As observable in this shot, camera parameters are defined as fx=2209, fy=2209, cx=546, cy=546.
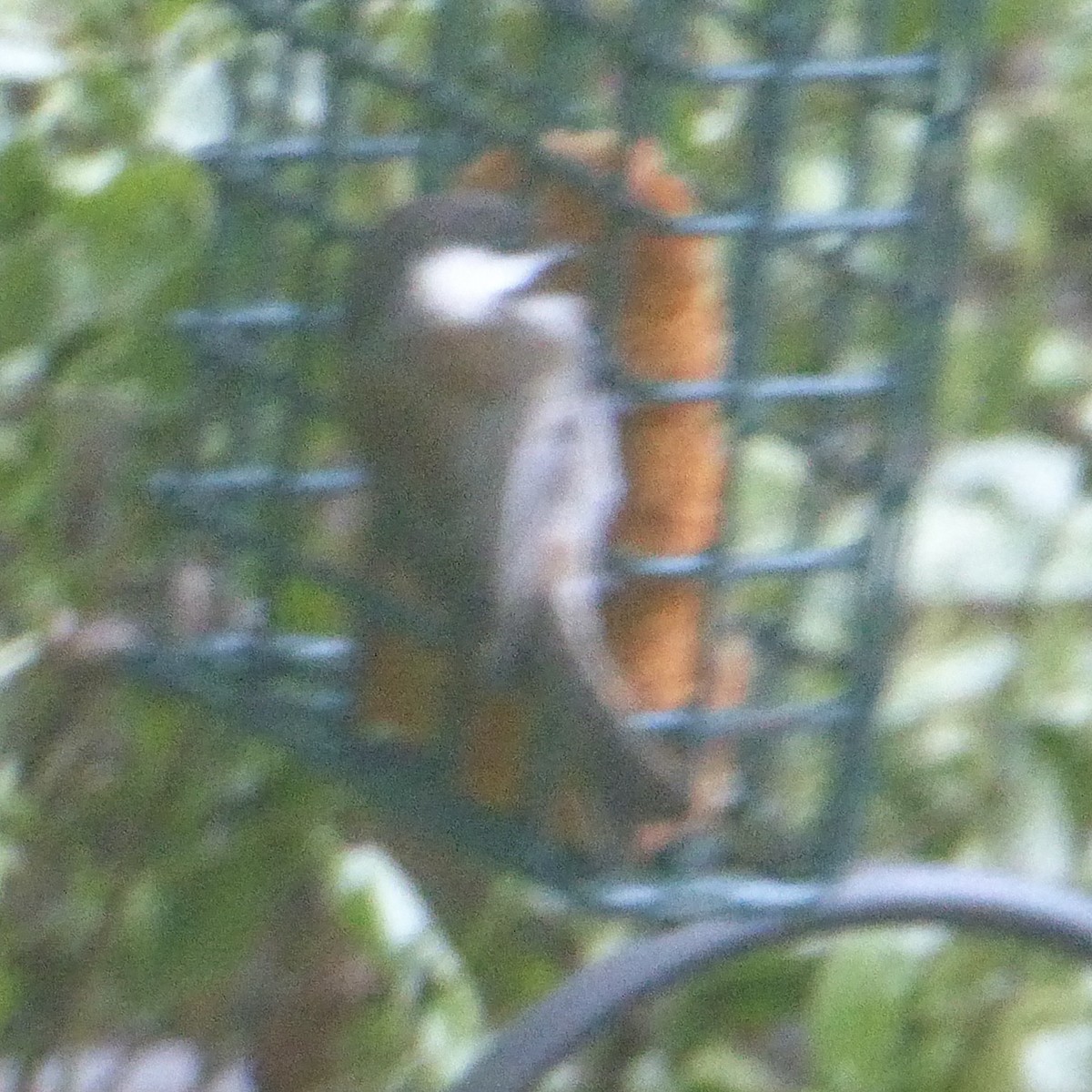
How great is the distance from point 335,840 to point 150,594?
149 mm

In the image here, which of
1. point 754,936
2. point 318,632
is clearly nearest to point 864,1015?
point 754,936

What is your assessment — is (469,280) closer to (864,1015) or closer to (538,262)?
(538,262)

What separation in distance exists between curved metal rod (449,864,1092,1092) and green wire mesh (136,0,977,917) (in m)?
0.04

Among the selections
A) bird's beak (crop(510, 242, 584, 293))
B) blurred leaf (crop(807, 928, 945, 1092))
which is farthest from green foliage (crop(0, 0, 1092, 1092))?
bird's beak (crop(510, 242, 584, 293))

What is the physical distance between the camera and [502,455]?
0.79 meters

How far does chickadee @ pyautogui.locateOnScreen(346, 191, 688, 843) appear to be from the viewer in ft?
2.48

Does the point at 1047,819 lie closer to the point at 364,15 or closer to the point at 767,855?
the point at 767,855

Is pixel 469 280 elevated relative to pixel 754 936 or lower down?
elevated

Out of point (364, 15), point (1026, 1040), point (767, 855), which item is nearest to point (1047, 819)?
point (1026, 1040)

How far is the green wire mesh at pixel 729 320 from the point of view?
0.78m

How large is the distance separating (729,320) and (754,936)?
0.25m

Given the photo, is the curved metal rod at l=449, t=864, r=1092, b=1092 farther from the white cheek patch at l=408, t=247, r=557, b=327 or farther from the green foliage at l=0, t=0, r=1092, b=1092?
the white cheek patch at l=408, t=247, r=557, b=327

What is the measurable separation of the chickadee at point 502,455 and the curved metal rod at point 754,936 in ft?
0.42

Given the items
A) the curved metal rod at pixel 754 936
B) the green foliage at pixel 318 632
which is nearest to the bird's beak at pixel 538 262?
the green foliage at pixel 318 632
